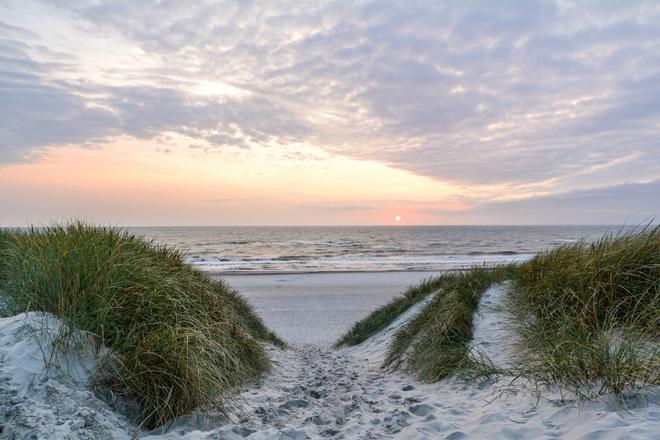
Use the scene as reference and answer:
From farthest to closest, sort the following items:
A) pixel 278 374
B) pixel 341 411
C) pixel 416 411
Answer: pixel 278 374 → pixel 341 411 → pixel 416 411

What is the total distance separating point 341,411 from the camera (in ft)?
16.2

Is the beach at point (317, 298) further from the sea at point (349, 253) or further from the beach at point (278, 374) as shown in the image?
the beach at point (278, 374)

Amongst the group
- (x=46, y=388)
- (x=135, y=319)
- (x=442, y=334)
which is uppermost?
(x=135, y=319)

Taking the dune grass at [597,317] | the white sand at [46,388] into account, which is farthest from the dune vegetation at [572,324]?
the white sand at [46,388]

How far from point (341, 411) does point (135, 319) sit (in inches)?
98.6

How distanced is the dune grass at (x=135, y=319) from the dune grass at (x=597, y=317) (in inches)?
132

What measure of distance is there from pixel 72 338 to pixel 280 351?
520 centimetres

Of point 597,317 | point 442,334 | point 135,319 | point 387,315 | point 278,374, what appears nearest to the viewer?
point 135,319

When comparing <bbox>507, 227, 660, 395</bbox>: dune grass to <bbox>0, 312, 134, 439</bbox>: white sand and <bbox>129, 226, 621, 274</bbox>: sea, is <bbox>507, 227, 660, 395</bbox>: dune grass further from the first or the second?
<bbox>0, 312, 134, 439</bbox>: white sand

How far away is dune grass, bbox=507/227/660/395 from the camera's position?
3.83 m

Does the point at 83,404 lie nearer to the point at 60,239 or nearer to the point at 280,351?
the point at 60,239

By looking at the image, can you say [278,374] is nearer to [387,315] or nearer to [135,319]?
[135,319]

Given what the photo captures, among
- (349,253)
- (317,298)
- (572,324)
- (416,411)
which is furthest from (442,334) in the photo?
(349,253)

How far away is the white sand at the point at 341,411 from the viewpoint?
321 cm
